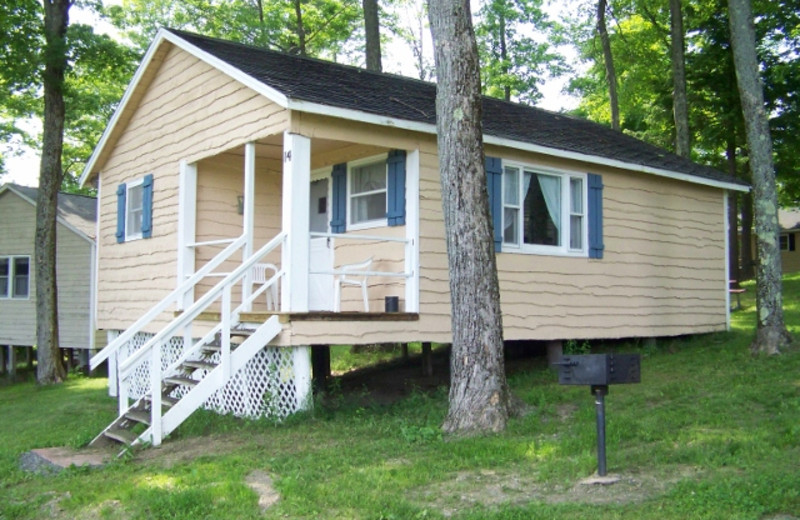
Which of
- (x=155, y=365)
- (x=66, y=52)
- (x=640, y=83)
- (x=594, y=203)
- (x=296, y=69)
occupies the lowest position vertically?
(x=155, y=365)

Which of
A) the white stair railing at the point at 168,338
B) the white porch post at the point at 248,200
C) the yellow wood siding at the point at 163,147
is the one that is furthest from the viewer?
the yellow wood siding at the point at 163,147

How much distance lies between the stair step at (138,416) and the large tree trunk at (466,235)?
3.31 m

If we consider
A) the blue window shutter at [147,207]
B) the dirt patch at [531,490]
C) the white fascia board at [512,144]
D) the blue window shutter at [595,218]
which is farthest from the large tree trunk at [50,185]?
the dirt patch at [531,490]

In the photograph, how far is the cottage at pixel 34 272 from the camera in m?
21.6

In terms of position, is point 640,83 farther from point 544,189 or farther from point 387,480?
point 387,480

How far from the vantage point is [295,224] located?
933 cm

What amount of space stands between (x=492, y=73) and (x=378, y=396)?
2241 cm

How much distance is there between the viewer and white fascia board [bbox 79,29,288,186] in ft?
30.9

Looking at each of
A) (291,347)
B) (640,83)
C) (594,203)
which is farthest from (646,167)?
(640,83)

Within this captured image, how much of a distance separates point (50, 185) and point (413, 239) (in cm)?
1016

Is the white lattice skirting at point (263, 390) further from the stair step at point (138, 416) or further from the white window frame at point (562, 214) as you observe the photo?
the white window frame at point (562, 214)

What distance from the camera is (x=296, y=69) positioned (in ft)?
37.5

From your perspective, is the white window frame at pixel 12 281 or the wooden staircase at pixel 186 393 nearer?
the wooden staircase at pixel 186 393

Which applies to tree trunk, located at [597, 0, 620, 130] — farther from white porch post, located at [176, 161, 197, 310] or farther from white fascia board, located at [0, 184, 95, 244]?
white porch post, located at [176, 161, 197, 310]
